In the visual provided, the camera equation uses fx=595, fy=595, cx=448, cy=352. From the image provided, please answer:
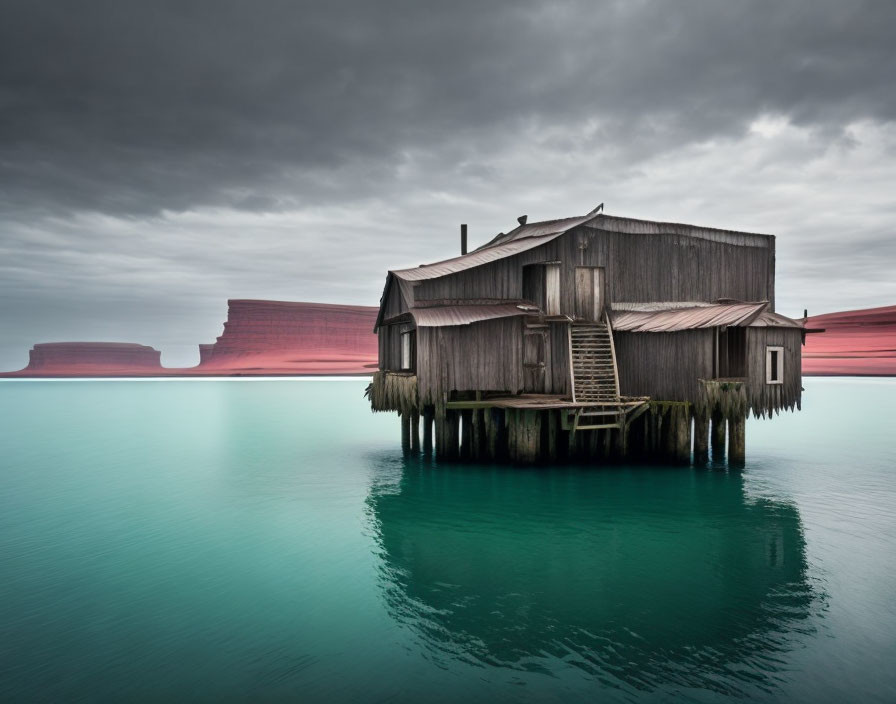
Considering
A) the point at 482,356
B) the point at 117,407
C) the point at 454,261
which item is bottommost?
the point at 117,407

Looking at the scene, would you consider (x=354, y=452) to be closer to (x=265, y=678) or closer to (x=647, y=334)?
(x=647, y=334)

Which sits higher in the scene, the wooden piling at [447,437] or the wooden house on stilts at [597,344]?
the wooden house on stilts at [597,344]

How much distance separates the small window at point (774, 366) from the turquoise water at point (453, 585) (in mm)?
4085

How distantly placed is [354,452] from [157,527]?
14980 millimetres

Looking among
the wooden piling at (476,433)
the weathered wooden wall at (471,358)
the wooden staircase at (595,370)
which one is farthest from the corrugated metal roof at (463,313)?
the wooden piling at (476,433)

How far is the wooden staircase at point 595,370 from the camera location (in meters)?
23.0

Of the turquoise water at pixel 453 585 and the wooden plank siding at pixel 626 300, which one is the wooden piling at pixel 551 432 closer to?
the turquoise water at pixel 453 585

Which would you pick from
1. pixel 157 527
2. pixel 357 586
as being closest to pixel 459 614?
pixel 357 586

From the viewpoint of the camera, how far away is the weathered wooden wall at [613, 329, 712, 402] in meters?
22.1

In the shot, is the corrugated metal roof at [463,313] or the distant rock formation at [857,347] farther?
the distant rock formation at [857,347]

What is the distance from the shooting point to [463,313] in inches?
919

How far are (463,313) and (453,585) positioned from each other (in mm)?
12642

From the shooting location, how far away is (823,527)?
17.2 m

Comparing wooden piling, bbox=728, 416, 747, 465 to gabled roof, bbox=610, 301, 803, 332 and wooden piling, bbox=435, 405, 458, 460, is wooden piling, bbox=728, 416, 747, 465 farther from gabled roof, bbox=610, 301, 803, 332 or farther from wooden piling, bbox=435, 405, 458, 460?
wooden piling, bbox=435, 405, 458, 460
